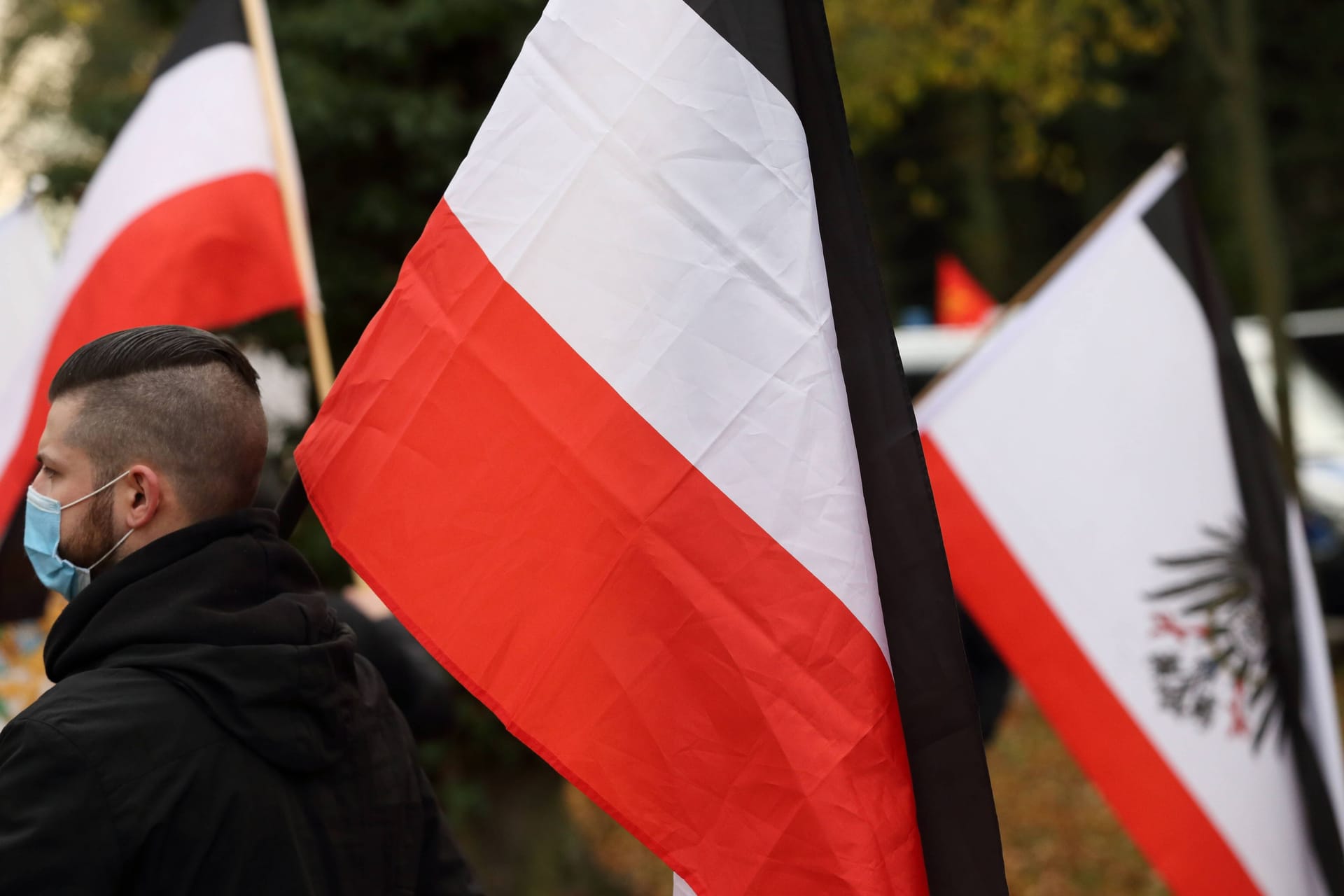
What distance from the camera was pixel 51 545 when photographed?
202 cm

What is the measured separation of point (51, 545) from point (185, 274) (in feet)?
7.11

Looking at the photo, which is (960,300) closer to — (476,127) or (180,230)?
(476,127)

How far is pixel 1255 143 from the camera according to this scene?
8234mm

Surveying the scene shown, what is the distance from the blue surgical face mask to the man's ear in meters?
0.01

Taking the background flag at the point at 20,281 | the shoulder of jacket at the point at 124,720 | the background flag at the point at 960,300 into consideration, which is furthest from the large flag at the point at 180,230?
the background flag at the point at 960,300

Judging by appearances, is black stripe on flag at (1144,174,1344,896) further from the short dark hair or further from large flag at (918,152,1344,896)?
the short dark hair

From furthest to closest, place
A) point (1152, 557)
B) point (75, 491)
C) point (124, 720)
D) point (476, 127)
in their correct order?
point (476, 127), point (1152, 557), point (75, 491), point (124, 720)

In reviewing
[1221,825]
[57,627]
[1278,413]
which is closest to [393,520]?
[57,627]

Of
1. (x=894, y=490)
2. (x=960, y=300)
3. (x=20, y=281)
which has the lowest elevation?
(x=20, y=281)

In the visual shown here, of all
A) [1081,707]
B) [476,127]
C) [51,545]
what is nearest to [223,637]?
[51,545]

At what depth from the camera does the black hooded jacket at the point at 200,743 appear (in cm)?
167

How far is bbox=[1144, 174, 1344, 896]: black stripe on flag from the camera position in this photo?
3.39 m

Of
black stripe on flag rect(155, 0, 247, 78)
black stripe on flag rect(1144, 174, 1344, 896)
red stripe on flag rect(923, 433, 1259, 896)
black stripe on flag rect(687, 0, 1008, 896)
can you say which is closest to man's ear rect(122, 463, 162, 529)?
black stripe on flag rect(687, 0, 1008, 896)

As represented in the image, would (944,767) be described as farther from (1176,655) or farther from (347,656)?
(1176,655)
